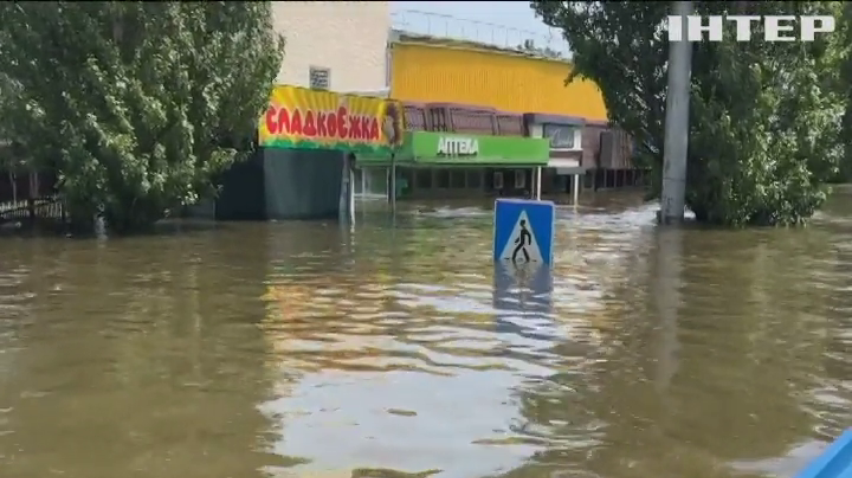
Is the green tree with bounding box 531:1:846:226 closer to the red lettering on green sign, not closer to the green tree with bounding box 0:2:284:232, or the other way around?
the red lettering on green sign

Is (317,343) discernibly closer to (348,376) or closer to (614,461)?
(348,376)

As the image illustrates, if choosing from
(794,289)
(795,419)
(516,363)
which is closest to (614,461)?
(795,419)

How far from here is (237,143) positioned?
66.9 ft

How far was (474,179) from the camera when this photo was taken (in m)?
39.7

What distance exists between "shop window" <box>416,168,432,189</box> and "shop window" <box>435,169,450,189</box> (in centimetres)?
37

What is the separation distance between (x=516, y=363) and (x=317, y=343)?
64.9 inches

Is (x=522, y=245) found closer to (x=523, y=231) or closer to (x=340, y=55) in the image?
(x=523, y=231)

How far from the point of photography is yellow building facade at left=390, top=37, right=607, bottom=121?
3606 centimetres

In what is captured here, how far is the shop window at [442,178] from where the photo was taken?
38.1 meters

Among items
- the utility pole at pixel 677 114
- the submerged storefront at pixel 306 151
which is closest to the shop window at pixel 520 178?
the submerged storefront at pixel 306 151

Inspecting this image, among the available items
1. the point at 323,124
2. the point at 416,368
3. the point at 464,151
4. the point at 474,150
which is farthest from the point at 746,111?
the point at 416,368

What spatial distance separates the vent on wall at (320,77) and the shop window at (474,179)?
24.9 feet

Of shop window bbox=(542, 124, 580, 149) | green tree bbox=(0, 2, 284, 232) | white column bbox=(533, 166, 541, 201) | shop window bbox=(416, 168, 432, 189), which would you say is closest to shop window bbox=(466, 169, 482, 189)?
shop window bbox=(416, 168, 432, 189)

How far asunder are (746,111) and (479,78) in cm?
1753
